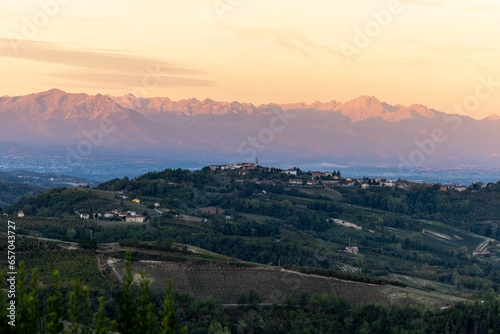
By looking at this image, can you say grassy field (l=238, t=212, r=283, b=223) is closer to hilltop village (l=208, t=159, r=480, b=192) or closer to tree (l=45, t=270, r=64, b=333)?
hilltop village (l=208, t=159, r=480, b=192)

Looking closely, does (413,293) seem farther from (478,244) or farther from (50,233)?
(478,244)

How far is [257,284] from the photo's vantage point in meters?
A: 37.2

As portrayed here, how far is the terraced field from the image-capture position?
35.9 m

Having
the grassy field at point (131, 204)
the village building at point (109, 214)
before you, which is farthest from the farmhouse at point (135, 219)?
the grassy field at point (131, 204)

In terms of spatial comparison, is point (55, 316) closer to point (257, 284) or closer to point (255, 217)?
point (257, 284)

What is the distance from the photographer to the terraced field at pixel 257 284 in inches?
1414

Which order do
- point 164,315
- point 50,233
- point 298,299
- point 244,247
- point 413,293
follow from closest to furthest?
point 164,315 < point 298,299 < point 413,293 < point 50,233 < point 244,247

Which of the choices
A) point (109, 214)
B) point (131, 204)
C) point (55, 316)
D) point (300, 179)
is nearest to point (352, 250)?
point (131, 204)

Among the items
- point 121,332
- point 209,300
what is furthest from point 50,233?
point 121,332

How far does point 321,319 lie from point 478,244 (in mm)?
46075

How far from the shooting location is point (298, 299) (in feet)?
115

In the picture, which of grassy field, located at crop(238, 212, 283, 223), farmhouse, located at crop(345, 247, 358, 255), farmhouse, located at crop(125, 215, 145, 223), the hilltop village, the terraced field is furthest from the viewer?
the hilltop village

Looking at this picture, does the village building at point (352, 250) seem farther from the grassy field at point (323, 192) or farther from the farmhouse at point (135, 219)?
the grassy field at point (323, 192)

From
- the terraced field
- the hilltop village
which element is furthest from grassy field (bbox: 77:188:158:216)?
the terraced field
